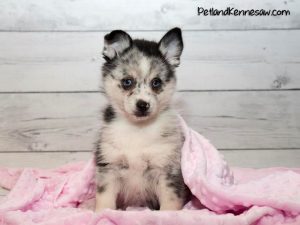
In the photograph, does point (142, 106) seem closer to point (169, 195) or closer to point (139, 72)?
point (139, 72)

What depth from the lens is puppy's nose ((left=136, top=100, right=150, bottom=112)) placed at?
1.89 meters

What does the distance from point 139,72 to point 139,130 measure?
10.0 inches

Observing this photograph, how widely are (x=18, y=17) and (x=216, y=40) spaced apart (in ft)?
3.78

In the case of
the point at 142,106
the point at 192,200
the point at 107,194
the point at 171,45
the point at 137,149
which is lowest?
the point at 192,200

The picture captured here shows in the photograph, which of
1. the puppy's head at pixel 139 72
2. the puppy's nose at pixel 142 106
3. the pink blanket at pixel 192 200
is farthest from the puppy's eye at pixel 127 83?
the pink blanket at pixel 192 200

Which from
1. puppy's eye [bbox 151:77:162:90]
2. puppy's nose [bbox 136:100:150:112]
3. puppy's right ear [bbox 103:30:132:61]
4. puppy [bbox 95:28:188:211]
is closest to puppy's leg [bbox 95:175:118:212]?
puppy [bbox 95:28:188:211]

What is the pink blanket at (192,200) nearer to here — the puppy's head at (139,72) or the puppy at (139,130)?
the puppy at (139,130)

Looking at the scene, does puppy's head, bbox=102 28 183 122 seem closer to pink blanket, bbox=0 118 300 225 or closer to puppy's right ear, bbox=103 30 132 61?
puppy's right ear, bbox=103 30 132 61

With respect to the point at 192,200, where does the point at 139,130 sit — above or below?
above

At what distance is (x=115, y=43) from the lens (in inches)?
80.7

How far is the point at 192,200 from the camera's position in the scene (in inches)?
82.0

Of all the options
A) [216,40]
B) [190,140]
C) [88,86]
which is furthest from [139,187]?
[216,40]

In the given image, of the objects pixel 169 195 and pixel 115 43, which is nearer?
pixel 169 195

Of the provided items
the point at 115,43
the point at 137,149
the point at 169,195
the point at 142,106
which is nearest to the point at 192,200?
the point at 169,195
